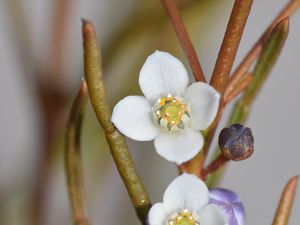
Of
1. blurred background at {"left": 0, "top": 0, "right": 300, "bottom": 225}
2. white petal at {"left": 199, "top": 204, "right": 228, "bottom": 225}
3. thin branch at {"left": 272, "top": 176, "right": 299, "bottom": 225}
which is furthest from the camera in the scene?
blurred background at {"left": 0, "top": 0, "right": 300, "bottom": 225}

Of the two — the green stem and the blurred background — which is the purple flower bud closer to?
the green stem

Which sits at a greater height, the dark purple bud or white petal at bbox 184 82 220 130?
white petal at bbox 184 82 220 130

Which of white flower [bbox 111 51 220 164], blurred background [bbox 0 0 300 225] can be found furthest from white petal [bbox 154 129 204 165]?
blurred background [bbox 0 0 300 225]

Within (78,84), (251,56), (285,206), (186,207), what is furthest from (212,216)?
(78,84)

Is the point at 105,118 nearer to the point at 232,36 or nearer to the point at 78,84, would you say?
the point at 232,36

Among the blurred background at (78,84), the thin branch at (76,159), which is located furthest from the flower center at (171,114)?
the blurred background at (78,84)
